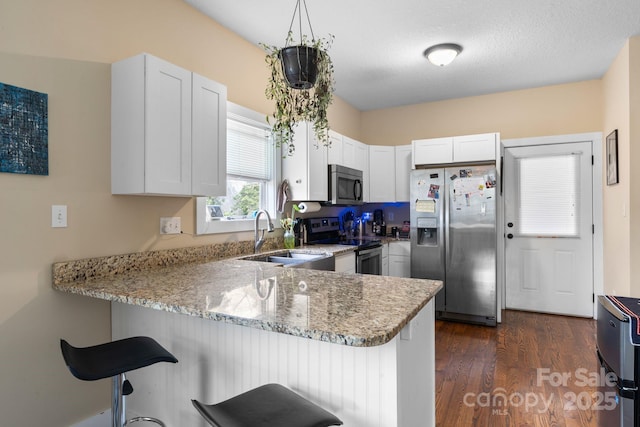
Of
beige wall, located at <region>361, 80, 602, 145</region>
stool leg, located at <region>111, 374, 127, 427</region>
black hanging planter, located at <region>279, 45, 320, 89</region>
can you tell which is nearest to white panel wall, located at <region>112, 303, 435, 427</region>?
stool leg, located at <region>111, 374, 127, 427</region>

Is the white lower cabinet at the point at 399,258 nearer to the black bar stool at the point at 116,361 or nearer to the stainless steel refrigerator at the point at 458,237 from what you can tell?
the stainless steel refrigerator at the point at 458,237

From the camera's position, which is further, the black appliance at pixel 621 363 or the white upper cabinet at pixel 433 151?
the white upper cabinet at pixel 433 151

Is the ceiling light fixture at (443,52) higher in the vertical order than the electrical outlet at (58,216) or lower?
higher

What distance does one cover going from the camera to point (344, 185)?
405 cm

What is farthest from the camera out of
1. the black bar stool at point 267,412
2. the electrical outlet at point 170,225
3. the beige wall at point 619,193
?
the beige wall at point 619,193

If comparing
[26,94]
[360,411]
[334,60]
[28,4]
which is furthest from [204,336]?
[334,60]

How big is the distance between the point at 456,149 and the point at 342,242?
5.76 ft

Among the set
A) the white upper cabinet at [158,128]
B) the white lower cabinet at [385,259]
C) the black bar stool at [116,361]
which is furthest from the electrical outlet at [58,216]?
the white lower cabinet at [385,259]

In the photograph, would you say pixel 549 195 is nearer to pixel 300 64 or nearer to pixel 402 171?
pixel 402 171

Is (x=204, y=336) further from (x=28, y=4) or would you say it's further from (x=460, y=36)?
(x=460, y=36)

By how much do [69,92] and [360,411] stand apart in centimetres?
204

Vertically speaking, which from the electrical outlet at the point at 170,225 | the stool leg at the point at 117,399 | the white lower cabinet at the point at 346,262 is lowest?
the stool leg at the point at 117,399

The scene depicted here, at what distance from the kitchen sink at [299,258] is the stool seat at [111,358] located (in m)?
1.24

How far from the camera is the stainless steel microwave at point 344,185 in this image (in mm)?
3836
